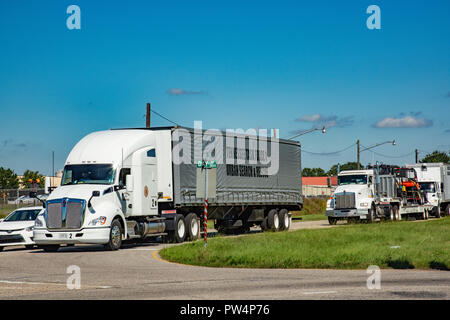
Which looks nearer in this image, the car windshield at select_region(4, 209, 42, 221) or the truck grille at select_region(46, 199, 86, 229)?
the truck grille at select_region(46, 199, 86, 229)

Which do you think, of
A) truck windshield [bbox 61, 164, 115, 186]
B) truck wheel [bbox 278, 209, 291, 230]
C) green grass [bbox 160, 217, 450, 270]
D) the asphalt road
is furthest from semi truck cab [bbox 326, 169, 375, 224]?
the asphalt road

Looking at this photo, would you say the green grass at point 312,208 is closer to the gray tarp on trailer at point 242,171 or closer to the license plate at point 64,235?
the gray tarp on trailer at point 242,171

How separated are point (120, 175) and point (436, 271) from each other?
11565mm

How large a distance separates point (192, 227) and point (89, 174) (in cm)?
529

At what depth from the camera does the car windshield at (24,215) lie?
25375 millimetres

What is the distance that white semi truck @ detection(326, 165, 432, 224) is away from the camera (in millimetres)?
37969

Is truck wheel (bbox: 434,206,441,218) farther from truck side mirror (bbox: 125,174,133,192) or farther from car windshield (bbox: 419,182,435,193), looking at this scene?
truck side mirror (bbox: 125,174,133,192)

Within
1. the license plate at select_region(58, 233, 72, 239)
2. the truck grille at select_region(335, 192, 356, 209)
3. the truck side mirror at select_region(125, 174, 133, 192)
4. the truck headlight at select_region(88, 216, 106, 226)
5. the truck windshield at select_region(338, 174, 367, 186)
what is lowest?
the license plate at select_region(58, 233, 72, 239)

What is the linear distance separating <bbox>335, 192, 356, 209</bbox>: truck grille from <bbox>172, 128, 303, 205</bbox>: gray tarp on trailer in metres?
3.34

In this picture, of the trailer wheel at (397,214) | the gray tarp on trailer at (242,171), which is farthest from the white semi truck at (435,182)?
the gray tarp on trailer at (242,171)

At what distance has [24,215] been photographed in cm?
2559

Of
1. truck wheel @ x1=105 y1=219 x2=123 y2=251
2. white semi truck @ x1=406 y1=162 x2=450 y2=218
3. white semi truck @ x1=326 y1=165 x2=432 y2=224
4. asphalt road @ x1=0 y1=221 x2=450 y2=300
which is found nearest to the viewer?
asphalt road @ x1=0 y1=221 x2=450 y2=300

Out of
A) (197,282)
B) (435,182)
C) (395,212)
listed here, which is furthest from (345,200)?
(197,282)
